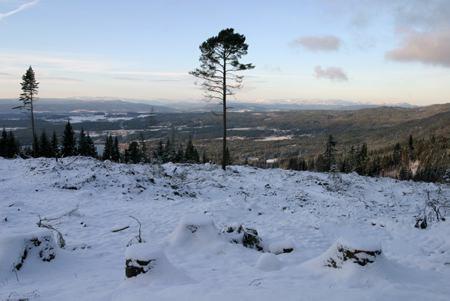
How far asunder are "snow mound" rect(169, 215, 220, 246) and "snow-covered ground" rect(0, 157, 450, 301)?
3cm

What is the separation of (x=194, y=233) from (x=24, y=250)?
159 inches

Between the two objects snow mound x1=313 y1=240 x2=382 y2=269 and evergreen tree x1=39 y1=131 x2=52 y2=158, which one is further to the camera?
evergreen tree x1=39 y1=131 x2=52 y2=158

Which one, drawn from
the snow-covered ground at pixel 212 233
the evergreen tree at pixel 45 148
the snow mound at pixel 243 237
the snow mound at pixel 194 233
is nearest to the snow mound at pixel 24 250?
the snow-covered ground at pixel 212 233

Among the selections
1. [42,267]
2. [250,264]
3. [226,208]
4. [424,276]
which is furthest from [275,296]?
[226,208]

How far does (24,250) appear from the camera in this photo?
8211 millimetres

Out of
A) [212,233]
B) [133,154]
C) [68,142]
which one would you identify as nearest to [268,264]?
[212,233]

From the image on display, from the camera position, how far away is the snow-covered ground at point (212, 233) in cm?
662

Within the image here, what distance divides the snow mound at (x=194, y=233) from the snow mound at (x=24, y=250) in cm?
297

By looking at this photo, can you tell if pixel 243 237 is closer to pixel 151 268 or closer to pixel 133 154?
pixel 151 268

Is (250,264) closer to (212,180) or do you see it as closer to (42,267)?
(42,267)

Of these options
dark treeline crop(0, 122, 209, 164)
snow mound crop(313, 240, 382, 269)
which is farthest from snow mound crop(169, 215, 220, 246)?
dark treeline crop(0, 122, 209, 164)

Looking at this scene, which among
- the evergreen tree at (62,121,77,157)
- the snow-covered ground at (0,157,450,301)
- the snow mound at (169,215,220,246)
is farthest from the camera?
the evergreen tree at (62,121,77,157)

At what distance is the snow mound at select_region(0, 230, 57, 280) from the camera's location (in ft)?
25.4

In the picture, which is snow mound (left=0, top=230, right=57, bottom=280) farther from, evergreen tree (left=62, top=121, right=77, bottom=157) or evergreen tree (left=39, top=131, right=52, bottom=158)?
evergreen tree (left=39, top=131, right=52, bottom=158)
